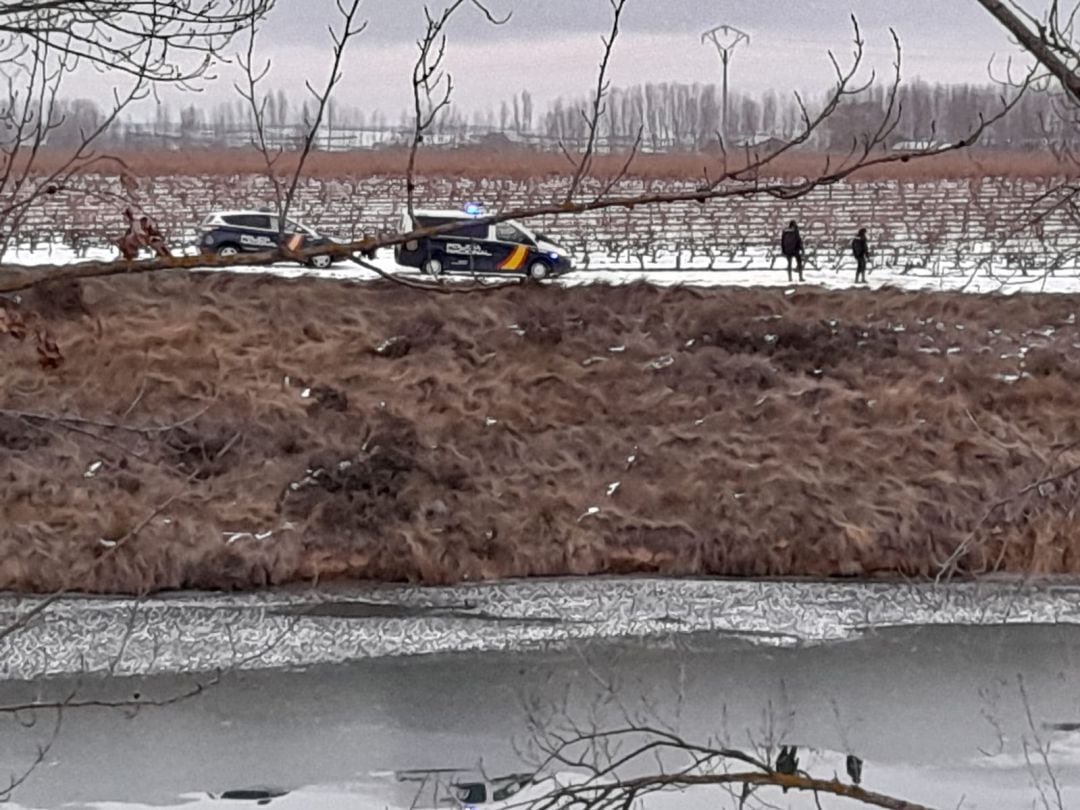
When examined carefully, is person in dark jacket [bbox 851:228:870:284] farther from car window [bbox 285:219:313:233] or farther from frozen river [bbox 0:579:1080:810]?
car window [bbox 285:219:313:233]

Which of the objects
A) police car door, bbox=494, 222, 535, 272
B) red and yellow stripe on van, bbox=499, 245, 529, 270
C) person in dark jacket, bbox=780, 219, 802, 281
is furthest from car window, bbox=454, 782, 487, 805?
person in dark jacket, bbox=780, 219, 802, 281

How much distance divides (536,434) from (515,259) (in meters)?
7.04

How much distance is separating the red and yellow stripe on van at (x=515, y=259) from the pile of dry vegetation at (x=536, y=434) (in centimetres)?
230

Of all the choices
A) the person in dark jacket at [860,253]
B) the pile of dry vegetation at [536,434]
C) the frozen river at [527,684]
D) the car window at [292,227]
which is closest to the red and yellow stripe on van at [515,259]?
the pile of dry vegetation at [536,434]

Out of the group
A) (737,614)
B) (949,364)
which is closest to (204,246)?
(949,364)

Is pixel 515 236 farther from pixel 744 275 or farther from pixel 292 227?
pixel 292 227

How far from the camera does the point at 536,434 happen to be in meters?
14.7

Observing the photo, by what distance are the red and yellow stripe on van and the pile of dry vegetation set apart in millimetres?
2301

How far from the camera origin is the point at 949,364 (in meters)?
16.7

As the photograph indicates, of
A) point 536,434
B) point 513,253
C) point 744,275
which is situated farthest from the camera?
point 744,275

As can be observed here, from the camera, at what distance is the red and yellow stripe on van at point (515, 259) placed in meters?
21.0

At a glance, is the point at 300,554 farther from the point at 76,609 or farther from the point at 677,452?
the point at 677,452

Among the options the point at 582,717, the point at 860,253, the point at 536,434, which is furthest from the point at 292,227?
the point at 860,253

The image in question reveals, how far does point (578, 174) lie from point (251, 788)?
657cm
